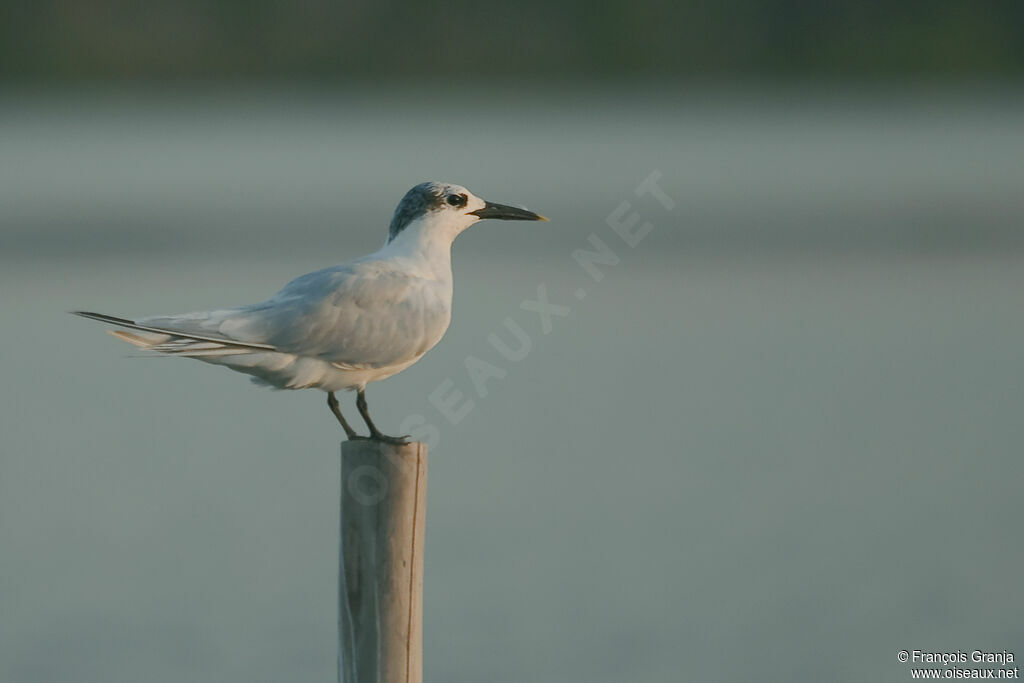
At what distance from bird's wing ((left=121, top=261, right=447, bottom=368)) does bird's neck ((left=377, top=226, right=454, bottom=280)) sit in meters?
0.17

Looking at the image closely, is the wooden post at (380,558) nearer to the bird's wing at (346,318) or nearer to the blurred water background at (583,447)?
the bird's wing at (346,318)

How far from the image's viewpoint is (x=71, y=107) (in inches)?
2130

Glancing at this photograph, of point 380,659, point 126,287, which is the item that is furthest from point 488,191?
point 380,659

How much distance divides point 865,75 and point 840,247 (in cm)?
2493

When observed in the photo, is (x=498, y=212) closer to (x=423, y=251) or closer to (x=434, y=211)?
(x=434, y=211)

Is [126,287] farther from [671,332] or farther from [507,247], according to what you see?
[671,332]

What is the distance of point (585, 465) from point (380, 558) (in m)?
5.12

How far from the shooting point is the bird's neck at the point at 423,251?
616 cm

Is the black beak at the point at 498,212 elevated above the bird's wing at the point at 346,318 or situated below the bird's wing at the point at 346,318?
above

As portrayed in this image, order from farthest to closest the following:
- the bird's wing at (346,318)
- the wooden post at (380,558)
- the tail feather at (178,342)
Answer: the bird's wing at (346,318)
the tail feather at (178,342)
the wooden post at (380,558)

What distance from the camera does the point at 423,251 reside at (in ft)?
20.4

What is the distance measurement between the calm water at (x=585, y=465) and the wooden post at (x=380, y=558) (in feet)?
8.52

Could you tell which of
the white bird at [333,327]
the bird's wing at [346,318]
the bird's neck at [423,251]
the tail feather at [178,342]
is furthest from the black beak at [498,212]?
the tail feather at [178,342]

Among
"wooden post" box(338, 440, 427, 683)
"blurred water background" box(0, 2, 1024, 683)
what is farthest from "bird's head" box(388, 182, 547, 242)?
"blurred water background" box(0, 2, 1024, 683)
